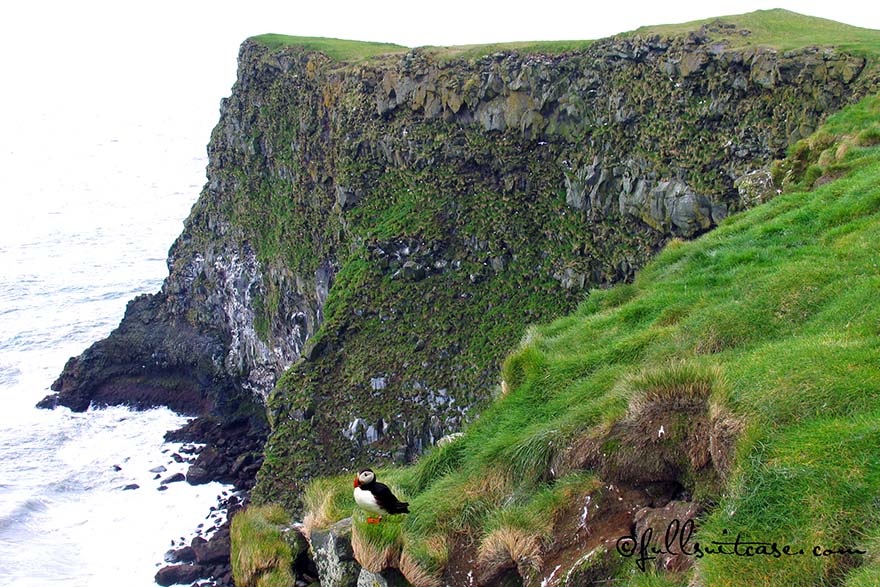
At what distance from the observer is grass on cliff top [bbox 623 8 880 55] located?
28.8m

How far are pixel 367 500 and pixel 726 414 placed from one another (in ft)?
12.4

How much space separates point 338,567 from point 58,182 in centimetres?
12375

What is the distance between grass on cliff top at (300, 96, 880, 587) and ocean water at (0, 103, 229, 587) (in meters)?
29.7

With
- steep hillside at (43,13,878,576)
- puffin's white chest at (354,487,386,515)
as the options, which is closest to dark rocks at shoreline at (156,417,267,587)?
steep hillside at (43,13,878,576)

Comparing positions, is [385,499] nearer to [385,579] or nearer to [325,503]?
[385,579]

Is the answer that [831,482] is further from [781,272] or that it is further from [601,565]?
[781,272]

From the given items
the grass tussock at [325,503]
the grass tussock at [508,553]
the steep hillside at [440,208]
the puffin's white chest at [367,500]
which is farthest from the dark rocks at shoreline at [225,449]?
the grass tussock at [508,553]

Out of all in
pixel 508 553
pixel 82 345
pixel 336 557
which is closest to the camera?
pixel 508 553

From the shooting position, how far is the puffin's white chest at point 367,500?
26.2 feet

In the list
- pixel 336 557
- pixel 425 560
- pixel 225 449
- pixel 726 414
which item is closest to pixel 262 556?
pixel 336 557

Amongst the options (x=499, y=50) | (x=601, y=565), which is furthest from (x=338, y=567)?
(x=499, y=50)

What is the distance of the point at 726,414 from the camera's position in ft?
22.7

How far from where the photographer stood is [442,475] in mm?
9609

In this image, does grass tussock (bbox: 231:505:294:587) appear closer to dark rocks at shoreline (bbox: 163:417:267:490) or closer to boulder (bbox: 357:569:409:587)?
boulder (bbox: 357:569:409:587)
